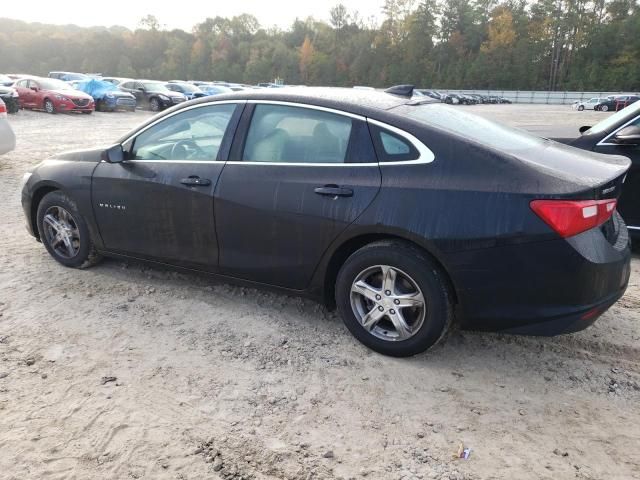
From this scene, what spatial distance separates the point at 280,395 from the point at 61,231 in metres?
2.81

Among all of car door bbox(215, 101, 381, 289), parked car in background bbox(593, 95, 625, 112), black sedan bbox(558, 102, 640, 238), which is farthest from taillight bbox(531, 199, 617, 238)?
parked car in background bbox(593, 95, 625, 112)

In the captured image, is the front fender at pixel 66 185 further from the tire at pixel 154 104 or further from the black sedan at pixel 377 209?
the tire at pixel 154 104

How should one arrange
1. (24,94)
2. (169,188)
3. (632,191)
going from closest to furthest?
(169,188) < (632,191) < (24,94)

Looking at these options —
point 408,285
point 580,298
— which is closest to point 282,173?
point 408,285

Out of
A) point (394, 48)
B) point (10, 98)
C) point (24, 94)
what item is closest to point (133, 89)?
point (24, 94)

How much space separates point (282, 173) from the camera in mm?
3414

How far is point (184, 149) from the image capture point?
3.93 metres

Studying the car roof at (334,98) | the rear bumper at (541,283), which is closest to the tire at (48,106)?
the car roof at (334,98)

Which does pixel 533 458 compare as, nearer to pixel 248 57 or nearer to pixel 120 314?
pixel 120 314

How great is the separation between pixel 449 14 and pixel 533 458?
107 meters

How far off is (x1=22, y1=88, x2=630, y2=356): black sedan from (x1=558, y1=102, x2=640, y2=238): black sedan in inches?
66.6

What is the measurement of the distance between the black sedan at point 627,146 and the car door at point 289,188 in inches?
122

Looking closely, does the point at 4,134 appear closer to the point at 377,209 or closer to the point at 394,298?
the point at 377,209

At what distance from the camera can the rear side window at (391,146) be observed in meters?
3.09
